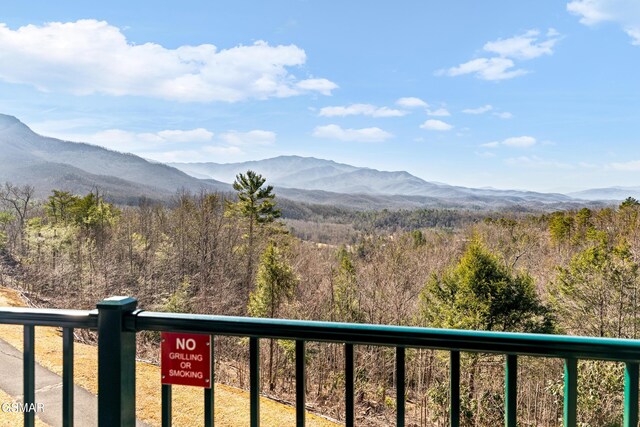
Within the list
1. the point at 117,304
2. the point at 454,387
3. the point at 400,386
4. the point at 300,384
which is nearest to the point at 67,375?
the point at 117,304

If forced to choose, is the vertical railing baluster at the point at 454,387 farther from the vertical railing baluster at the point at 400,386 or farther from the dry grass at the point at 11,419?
the dry grass at the point at 11,419

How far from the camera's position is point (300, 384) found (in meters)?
1.48

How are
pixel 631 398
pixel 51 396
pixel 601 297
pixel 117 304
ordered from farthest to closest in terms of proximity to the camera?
1. pixel 601 297
2. pixel 51 396
3. pixel 117 304
4. pixel 631 398

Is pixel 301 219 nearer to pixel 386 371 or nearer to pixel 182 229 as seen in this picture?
pixel 182 229

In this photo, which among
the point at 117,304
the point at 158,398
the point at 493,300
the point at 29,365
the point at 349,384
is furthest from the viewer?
the point at 493,300

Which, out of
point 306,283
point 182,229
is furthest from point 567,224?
point 182,229

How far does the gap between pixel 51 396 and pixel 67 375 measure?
7591 mm

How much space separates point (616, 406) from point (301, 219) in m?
95.7

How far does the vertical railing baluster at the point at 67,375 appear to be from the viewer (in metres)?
1.57

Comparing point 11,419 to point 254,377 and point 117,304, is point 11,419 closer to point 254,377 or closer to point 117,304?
point 117,304

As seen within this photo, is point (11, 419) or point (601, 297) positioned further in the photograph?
point (601, 297)

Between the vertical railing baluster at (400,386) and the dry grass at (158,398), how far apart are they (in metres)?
5.45

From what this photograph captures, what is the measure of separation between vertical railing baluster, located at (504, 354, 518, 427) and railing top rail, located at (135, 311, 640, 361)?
64 mm

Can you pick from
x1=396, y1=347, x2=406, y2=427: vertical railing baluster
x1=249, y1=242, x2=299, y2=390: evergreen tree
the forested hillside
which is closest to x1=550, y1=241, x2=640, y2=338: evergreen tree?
the forested hillside
